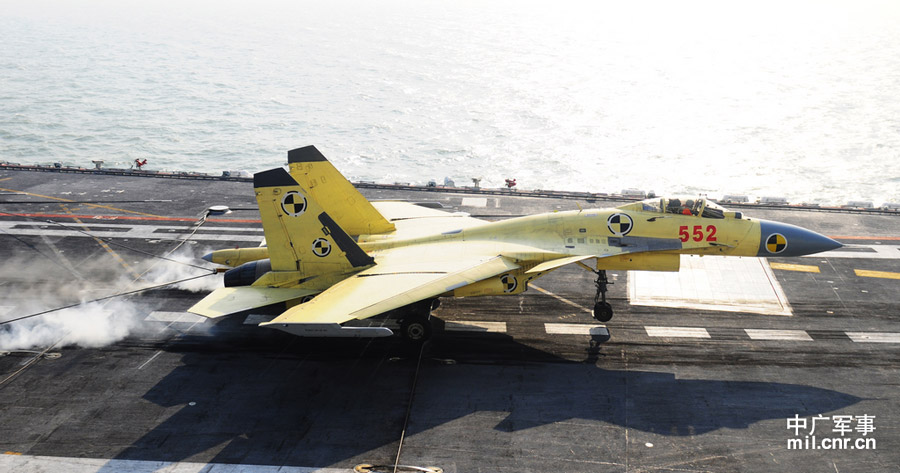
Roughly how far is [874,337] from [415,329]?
57.6 feet

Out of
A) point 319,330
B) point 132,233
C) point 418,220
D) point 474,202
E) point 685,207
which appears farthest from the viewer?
point 474,202

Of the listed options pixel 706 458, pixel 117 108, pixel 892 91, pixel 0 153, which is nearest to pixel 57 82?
pixel 117 108

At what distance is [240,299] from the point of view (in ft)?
81.5

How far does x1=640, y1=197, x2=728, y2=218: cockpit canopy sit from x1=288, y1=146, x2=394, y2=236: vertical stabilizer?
11316 millimetres

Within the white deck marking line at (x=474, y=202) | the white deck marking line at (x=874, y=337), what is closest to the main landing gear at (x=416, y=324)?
the white deck marking line at (x=874, y=337)

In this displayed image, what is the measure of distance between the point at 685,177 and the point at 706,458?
54.7 m

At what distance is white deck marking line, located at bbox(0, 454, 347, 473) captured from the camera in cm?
1962

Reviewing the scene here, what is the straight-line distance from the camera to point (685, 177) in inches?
2781

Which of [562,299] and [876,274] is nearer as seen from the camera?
[562,299]

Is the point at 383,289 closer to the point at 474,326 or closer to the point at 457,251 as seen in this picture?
the point at 457,251

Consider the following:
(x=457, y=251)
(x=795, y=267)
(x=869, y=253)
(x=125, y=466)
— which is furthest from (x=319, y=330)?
(x=869, y=253)

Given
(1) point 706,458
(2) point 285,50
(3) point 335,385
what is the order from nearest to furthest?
(1) point 706,458, (3) point 335,385, (2) point 285,50

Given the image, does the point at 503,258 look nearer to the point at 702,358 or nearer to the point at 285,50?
the point at 702,358

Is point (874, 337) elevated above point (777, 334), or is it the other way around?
point (777, 334)
